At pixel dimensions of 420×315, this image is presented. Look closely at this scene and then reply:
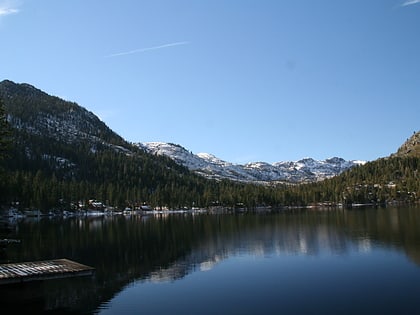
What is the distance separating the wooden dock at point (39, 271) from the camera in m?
41.6

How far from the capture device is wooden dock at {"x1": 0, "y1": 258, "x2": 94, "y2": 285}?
41.6 meters

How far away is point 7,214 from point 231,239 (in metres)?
121

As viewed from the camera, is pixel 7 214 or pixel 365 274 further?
pixel 7 214

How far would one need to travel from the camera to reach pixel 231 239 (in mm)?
101062

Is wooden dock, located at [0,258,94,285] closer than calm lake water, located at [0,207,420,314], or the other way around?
calm lake water, located at [0,207,420,314]

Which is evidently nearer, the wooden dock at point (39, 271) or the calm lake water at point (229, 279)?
the calm lake water at point (229, 279)

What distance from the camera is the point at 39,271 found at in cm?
4394

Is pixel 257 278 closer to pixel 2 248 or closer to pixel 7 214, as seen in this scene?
pixel 2 248

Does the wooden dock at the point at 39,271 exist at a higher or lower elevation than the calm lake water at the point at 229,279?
higher

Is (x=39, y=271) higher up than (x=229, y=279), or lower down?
higher up

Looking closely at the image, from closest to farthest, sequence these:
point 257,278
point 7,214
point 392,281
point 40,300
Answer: point 40,300, point 392,281, point 257,278, point 7,214

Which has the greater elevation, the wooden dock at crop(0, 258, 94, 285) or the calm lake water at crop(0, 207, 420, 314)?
the wooden dock at crop(0, 258, 94, 285)

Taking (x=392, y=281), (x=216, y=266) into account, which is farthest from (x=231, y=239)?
(x=392, y=281)

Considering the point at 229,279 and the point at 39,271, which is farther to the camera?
the point at 229,279
